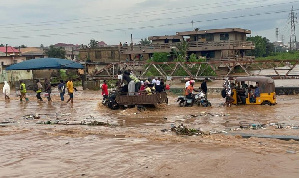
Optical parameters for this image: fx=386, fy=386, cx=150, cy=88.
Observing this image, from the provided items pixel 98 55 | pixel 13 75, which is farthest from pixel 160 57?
pixel 13 75

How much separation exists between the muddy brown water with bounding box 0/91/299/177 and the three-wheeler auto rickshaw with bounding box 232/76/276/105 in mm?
2112

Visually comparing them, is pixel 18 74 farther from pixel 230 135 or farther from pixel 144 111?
pixel 230 135

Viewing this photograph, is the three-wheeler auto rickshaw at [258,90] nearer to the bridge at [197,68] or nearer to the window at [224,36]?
the bridge at [197,68]

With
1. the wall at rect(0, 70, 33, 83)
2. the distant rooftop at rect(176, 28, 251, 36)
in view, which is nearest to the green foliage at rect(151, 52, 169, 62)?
the distant rooftop at rect(176, 28, 251, 36)

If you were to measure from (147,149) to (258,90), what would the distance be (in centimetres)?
917

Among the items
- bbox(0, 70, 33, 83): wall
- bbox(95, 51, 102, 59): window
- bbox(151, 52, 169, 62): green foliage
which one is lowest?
bbox(0, 70, 33, 83): wall

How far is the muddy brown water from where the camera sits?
735 centimetres

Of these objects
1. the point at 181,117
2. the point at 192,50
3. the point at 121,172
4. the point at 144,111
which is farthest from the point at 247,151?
the point at 192,50

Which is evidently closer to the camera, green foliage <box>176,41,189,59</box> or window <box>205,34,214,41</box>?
green foliage <box>176,41,189,59</box>

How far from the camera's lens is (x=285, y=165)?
289 inches

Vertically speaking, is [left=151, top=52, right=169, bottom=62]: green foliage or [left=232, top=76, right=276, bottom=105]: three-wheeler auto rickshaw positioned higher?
[left=151, top=52, right=169, bottom=62]: green foliage

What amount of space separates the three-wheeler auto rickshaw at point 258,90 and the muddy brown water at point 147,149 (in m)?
2.11

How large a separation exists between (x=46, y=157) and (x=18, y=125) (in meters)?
5.09

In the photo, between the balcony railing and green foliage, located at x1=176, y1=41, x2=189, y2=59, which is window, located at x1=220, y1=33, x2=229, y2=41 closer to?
the balcony railing
